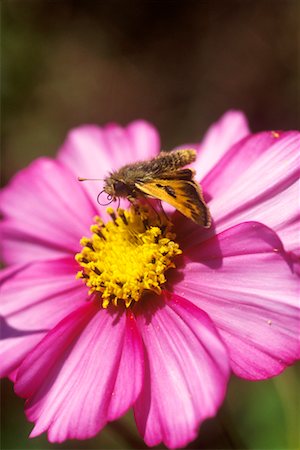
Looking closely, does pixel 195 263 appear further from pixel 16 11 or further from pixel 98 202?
pixel 16 11

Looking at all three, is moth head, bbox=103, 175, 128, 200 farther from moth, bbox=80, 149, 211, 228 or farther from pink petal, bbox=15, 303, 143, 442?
pink petal, bbox=15, 303, 143, 442

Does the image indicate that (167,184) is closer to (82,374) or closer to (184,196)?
(184,196)

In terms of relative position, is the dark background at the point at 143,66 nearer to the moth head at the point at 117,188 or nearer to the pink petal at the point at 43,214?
the pink petal at the point at 43,214

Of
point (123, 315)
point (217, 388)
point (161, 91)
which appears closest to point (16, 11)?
point (161, 91)

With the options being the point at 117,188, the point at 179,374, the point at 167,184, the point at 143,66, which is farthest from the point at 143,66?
the point at 179,374

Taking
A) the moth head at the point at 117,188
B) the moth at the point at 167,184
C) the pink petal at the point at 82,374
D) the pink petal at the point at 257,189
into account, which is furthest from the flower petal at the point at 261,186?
the pink petal at the point at 82,374

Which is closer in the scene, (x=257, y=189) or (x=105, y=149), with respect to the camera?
(x=257, y=189)

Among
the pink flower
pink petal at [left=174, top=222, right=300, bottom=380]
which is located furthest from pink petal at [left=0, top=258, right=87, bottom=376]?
pink petal at [left=174, top=222, right=300, bottom=380]
